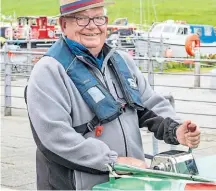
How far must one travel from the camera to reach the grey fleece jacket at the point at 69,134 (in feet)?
10.1

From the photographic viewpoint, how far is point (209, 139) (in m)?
9.11

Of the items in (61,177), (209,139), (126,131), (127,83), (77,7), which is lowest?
(209,139)

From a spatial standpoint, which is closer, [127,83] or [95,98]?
[95,98]

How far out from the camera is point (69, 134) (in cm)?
307

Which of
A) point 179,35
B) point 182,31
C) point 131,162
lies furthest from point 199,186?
point 182,31

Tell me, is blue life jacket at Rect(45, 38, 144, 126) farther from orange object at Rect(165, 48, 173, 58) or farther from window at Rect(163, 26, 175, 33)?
window at Rect(163, 26, 175, 33)

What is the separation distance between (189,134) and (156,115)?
33cm

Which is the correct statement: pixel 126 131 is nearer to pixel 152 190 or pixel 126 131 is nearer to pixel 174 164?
pixel 174 164

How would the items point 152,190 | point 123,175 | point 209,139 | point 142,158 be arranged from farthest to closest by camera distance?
point 209,139, point 142,158, point 123,175, point 152,190

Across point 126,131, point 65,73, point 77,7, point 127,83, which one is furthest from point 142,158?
point 77,7

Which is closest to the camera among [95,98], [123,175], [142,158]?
[123,175]

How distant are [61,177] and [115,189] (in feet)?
1.70

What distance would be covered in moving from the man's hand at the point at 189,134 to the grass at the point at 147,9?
49.7m

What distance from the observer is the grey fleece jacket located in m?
3.07
